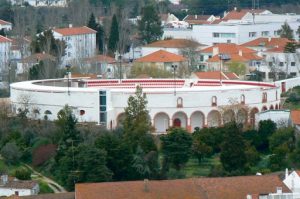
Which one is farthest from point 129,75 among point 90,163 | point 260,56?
point 90,163

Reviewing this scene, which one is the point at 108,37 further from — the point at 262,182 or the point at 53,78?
the point at 262,182

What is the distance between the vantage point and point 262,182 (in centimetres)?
3078

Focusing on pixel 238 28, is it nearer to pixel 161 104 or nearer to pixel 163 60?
pixel 163 60

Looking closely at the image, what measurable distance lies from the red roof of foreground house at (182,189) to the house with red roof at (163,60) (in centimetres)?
2227

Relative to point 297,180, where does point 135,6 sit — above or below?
above

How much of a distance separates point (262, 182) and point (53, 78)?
19.6 metres

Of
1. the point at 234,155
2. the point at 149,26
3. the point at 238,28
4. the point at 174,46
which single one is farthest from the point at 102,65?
the point at 234,155

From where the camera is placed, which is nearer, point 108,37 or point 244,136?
point 244,136

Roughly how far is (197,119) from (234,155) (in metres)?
6.88

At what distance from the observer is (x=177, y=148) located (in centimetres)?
3672

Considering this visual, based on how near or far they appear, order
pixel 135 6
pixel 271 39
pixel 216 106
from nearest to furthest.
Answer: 1. pixel 216 106
2. pixel 271 39
3. pixel 135 6

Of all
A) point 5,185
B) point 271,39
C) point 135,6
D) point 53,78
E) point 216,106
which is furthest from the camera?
point 135,6

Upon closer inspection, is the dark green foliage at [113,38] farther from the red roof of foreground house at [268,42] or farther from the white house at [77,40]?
the red roof of foreground house at [268,42]

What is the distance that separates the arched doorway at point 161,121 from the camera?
41.9 meters
